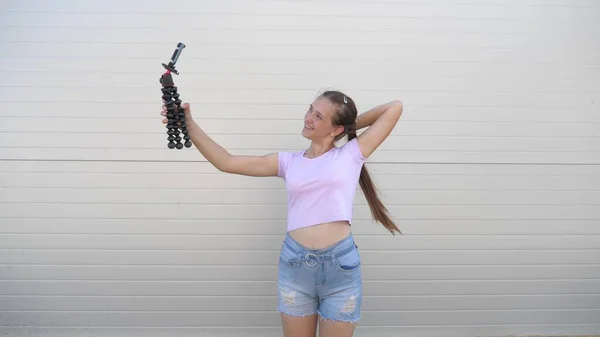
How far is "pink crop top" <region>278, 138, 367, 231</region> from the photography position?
240 cm

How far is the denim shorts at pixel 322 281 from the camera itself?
2.38 metres

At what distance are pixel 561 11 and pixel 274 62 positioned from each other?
6.06 ft

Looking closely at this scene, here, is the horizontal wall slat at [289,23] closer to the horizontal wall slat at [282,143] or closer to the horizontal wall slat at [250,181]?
the horizontal wall slat at [282,143]

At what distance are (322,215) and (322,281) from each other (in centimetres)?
29

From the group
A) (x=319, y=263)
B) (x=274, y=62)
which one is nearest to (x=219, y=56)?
(x=274, y=62)

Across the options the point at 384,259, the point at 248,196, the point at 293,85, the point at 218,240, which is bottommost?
the point at 384,259

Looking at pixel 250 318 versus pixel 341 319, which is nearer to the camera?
pixel 341 319

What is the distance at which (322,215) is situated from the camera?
242cm

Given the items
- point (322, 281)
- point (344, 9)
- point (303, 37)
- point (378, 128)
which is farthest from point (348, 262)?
point (344, 9)

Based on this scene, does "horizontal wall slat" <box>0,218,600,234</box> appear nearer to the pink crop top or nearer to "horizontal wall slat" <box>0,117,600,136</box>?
"horizontal wall slat" <box>0,117,600,136</box>

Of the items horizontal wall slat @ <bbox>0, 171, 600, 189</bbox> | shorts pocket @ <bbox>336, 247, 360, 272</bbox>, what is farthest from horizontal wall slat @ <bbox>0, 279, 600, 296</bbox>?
shorts pocket @ <bbox>336, 247, 360, 272</bbox>

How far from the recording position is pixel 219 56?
3.35m

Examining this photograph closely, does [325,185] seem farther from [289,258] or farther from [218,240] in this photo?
[218,240]

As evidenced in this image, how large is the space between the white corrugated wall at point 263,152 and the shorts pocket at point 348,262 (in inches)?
42.4
